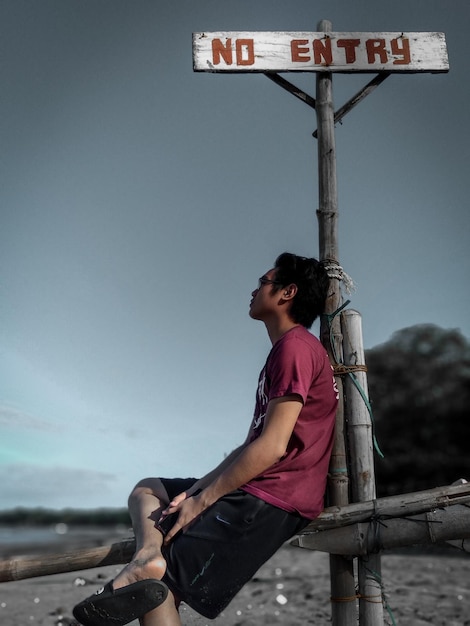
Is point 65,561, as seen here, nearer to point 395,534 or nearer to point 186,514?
point 186,514

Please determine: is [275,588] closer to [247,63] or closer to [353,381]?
[353,381]

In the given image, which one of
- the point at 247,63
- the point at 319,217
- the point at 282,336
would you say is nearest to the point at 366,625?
the point at 282,336

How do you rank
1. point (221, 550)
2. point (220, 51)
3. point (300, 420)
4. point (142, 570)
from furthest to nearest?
point (220, 51)
point (300, 420)
point (221, 550)
point (142, 570)

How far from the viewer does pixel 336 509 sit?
3580 mm

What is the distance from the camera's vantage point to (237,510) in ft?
9.48

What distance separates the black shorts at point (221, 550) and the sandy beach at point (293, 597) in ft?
16.9

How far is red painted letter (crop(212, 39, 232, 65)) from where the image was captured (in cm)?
465

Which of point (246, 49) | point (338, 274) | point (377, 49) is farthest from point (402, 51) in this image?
point (338, 274)

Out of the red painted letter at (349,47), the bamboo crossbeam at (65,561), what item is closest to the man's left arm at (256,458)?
the bamboo crossbeam at (65,561)

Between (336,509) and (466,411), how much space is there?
1386cm

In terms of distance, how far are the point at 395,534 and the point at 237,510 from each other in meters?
1.21

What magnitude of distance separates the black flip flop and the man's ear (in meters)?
1.63

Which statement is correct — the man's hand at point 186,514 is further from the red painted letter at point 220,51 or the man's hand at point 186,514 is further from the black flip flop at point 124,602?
the red painted letter at point 220,51

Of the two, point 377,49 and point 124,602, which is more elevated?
point 377,49
